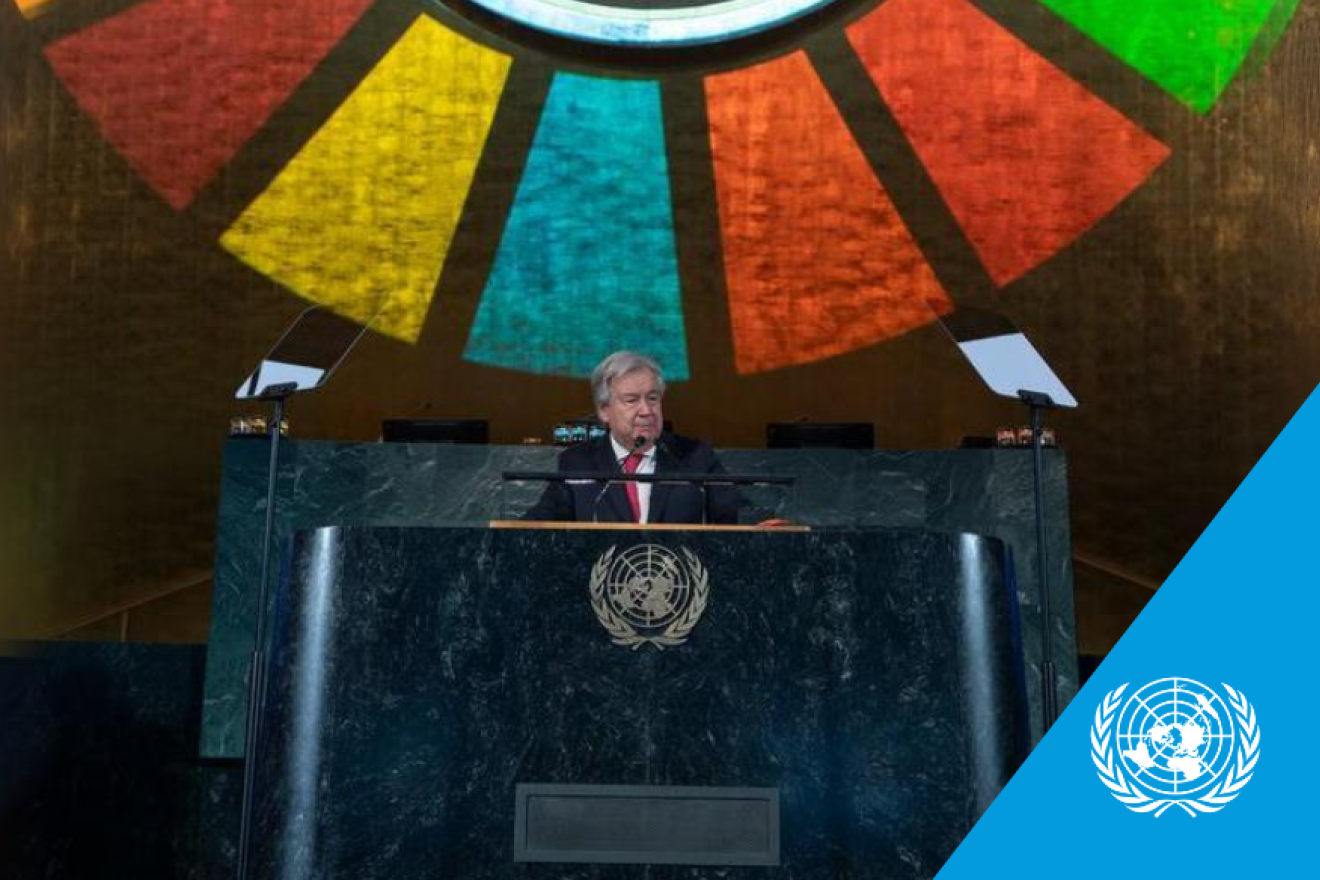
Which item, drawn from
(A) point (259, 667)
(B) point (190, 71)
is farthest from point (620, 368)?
(B) point (190, 71)

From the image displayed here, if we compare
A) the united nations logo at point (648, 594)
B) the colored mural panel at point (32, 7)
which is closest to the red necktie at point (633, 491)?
the united nations logo at point (648, 594)

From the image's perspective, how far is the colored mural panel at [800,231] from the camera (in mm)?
5945

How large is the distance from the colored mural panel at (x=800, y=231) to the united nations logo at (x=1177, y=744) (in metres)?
3.75

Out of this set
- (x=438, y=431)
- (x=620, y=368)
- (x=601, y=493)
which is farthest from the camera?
(x=438, y=431)

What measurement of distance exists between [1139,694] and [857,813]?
465mm

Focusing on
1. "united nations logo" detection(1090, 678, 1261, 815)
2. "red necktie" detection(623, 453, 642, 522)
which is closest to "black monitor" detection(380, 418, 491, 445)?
"red necktie" detection(623, 453, 642, 522)

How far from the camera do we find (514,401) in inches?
232

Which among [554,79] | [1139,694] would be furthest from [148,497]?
[1139,694]

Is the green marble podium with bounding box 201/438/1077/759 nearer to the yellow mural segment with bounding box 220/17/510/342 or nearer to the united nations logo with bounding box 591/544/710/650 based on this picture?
the yellow mural segment with bounding box 220/17/510/342

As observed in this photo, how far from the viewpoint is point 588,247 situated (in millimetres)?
5969

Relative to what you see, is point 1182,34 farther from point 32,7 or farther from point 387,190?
point 32,7

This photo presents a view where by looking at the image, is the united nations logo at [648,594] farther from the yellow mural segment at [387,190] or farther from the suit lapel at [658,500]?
the yellow mural segment at [387,190]

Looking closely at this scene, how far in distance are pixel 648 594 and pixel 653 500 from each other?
994mm

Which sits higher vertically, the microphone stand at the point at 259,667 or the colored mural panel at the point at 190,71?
the colored mural panel at the point at 190,71
